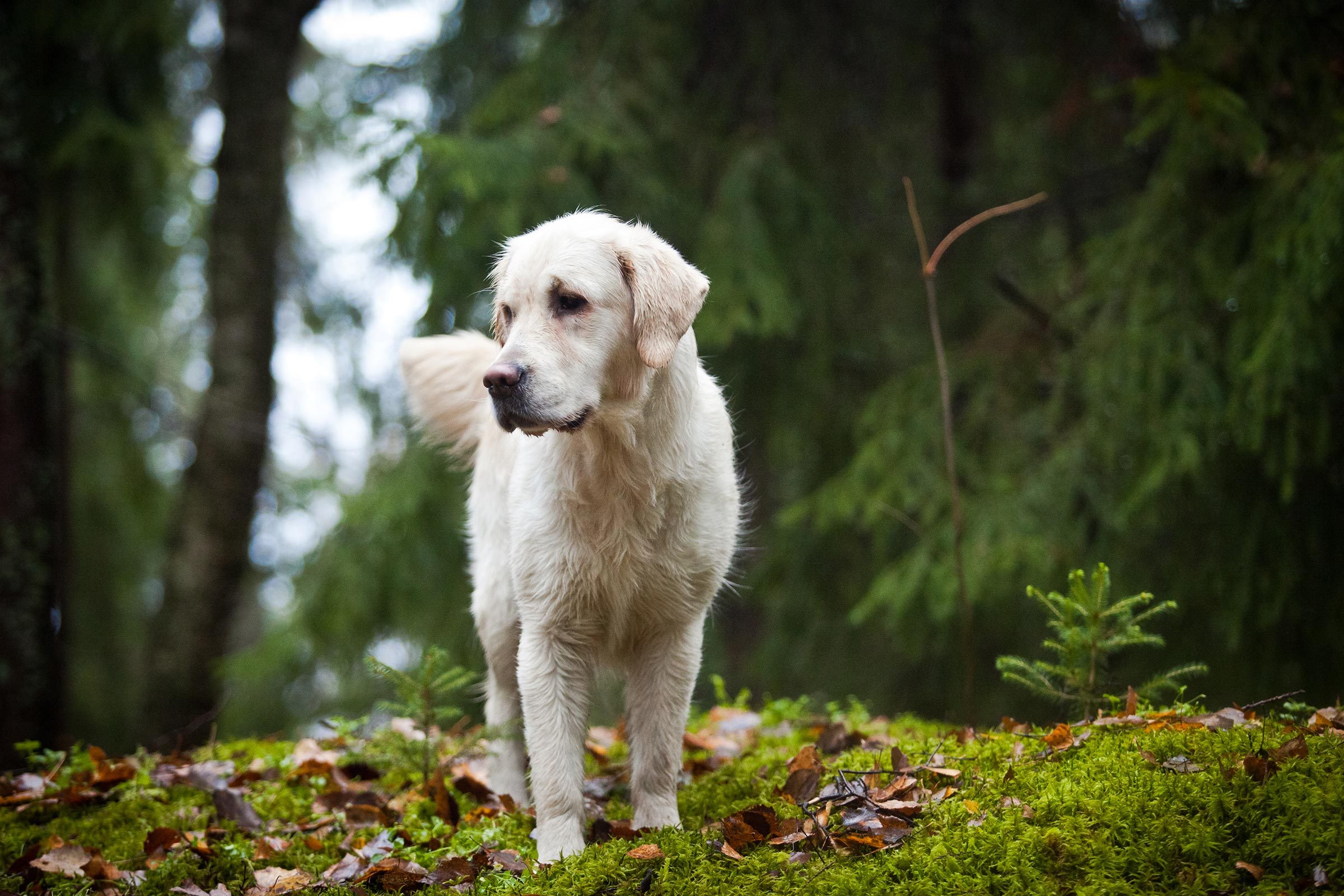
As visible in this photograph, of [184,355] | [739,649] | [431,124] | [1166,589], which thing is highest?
[431,124]

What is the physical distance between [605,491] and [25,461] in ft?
21.5

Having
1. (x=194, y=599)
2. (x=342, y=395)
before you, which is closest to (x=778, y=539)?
(x=194, y=599)

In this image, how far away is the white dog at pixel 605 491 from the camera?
122 inches

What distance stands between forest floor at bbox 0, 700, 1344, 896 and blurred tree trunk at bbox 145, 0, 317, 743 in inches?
183

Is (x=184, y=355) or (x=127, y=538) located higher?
(x=184, y=355)

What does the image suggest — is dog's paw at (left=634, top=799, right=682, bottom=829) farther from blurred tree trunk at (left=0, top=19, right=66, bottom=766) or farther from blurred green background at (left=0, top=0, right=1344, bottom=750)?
blurred tree trunk at (left=0, top=19, right=66, bottom=766)

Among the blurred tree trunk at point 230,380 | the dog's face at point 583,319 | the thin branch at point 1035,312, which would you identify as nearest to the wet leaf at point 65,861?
the dog's face at point 583,319

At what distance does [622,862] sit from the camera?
9.40 ft

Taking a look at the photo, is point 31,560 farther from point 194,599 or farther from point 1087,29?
point 1087,29

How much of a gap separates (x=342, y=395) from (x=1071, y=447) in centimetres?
917

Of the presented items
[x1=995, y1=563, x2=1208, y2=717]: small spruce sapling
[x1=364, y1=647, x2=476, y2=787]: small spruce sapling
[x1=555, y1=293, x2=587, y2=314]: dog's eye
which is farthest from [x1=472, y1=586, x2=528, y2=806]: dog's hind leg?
[x1=995, y1=563, x2=1208, y2=717]: small spruce sapling

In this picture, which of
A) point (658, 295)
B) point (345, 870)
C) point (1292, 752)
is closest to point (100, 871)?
point (345, 870)

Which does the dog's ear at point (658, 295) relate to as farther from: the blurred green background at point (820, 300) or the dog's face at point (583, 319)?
the blurred green background at point (820, 300)

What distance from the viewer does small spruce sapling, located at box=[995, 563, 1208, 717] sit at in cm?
341
